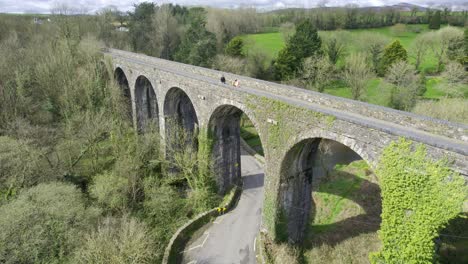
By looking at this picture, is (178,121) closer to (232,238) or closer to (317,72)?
(232,238)

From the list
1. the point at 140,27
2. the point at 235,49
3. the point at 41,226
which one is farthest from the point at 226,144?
the point at 140,27

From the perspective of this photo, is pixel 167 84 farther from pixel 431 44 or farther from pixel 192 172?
pixel 431 44

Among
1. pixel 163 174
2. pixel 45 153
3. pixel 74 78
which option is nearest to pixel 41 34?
pixel 74 78

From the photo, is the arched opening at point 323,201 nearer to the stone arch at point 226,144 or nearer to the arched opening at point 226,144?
the arched opening at point 226,144

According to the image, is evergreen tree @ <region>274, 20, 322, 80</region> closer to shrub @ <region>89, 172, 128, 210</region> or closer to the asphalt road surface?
the asphalt road surface

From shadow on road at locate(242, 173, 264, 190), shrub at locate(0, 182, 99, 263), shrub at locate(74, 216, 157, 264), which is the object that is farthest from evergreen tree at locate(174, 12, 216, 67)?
shrub at locate(74, 216, 157, 264)

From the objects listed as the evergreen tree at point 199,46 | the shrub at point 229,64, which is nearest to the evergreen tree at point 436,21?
the shrub at point 229,64
